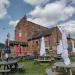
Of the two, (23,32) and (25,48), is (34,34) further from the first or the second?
(25,48)

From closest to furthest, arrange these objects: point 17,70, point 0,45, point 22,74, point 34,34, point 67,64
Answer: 1. point 67,64
2. point 22,74
3. point 17,70
4. point 0,45
5. point 34,34

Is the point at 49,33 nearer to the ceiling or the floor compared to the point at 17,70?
nearer to the ceiling

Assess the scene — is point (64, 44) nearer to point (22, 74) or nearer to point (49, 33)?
point (22, 74)

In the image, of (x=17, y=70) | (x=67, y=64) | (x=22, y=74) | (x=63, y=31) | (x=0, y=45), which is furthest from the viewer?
(x=0, y=45)

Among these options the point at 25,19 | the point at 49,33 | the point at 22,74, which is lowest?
the point at 22,74

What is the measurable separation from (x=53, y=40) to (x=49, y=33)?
192 centimetres

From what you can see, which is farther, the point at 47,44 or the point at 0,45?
the point at 47,44

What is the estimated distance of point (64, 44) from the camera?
11695 millimetres

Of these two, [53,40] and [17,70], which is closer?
[17,70]

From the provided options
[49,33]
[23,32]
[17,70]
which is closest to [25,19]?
[23,32]

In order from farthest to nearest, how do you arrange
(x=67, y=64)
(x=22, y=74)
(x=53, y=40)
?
(x=53, y=40), (x=22, y=74), (x=67, y=64)

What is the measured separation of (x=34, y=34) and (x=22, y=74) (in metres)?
48.7

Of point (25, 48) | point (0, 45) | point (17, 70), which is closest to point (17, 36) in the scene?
point (25, 48)

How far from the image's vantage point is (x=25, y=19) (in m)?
61.8
